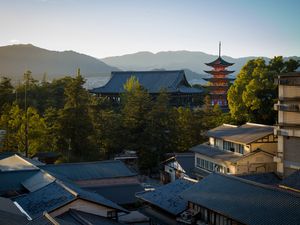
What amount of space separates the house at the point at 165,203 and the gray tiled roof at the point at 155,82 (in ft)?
108

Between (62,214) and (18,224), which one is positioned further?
(62,214)

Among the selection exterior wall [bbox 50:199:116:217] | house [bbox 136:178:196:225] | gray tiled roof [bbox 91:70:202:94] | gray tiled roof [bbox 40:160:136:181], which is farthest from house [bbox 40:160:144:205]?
gray tiled roof [bbox 91:70:202:94]

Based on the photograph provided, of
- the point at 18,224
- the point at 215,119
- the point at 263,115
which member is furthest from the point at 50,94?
the point at 18,224

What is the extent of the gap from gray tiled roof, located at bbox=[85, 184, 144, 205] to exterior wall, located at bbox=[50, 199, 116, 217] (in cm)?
479

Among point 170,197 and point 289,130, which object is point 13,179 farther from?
point 289,130

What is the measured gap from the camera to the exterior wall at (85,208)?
17.0m

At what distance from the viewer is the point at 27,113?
1330 inches

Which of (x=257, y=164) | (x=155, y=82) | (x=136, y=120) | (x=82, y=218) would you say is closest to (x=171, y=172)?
(x=136, y=120)

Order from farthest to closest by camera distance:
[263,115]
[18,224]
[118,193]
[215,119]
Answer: [215,119], [263,115], [118,193], [18,224]

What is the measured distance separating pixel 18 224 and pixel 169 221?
8627mm

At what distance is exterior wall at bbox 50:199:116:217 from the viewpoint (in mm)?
16969

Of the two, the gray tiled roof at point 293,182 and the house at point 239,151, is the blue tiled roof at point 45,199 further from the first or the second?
the house at point 239,151

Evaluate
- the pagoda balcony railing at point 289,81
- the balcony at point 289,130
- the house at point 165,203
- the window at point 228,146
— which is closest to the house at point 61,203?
the house at point 165,203

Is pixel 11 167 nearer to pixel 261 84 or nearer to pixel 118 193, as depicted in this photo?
pixel 118 193
